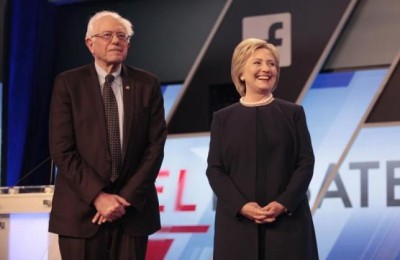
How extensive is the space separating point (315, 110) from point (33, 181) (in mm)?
2217

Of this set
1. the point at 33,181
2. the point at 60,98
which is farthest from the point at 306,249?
the point at 33,181

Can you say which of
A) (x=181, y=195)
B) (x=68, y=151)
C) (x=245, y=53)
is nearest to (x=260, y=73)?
(x=245, y=53)

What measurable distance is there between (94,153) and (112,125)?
122 mm

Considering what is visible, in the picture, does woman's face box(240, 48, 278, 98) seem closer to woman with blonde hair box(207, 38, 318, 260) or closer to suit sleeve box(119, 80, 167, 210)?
woman with blonde hair box(207, 38, 318, 260)

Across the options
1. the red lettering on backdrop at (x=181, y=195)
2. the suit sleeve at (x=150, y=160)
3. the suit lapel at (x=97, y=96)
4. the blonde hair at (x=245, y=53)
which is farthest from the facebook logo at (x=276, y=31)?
the suit lapel at (x=97, y=96)

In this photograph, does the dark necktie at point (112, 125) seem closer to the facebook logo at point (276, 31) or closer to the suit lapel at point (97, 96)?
the suit lapel at point (97, 96)

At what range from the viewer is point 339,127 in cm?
418

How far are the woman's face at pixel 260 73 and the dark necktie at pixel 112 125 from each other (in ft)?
1.68

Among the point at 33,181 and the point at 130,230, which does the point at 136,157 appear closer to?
the point at 130,230

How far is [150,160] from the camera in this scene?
2.31 m

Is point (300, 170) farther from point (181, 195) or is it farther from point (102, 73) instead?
point (181, 195)

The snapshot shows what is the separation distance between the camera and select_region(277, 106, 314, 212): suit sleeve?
2244 mm

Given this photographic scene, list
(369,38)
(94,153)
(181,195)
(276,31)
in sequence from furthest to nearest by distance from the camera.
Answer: (181,195), (276,31), (369,38), (94,153)

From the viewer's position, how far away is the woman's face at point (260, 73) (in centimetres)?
241
